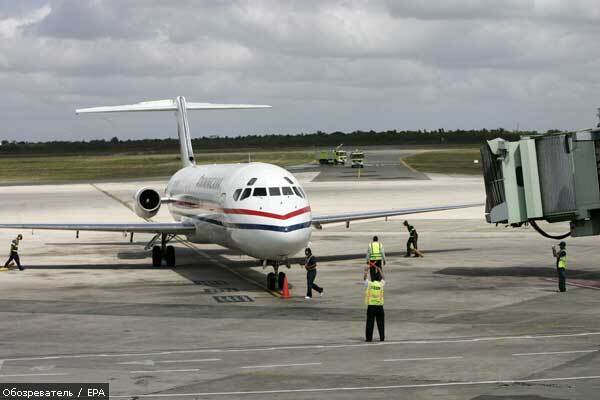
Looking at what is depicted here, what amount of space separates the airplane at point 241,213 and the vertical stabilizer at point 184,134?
6.34m

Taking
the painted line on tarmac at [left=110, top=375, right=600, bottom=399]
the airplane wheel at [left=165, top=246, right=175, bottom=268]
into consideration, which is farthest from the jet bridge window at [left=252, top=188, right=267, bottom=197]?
the painted line on tarmac at [left=110, top=375, right=600, bottom=399]

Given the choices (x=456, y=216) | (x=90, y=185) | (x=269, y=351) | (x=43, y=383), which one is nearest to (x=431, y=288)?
(x=269, y=351)

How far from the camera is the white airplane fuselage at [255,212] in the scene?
94.8 feet

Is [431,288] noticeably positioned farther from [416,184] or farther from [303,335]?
→ [416,184]

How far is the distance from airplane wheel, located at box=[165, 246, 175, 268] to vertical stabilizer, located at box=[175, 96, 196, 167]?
441 inches

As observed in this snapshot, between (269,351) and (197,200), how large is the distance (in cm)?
1676

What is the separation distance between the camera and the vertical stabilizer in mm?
49406

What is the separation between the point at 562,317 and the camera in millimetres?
24688

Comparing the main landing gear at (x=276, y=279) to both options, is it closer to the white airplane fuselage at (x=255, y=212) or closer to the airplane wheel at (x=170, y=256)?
the white airplane fuselage at (x=255, y=212)

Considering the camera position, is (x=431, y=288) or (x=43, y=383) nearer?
(x=43, y=383)

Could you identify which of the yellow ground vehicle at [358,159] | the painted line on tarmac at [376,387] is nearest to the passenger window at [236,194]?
the painted line on tarmac at [376,387]

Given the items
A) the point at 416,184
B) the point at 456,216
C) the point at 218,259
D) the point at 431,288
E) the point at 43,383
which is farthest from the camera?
the point at 416,184

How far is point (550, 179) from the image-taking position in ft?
105

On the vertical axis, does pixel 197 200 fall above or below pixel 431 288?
above
